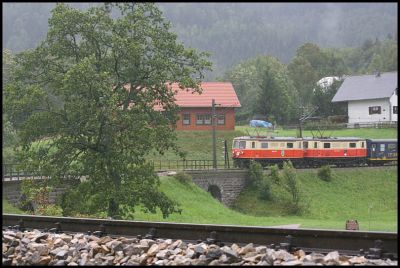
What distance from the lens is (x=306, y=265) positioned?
24.6 feet

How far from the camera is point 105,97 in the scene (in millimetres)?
25078

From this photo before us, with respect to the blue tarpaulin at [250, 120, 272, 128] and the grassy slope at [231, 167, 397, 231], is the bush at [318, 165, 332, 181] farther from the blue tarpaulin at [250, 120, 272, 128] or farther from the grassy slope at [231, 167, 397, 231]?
the blue tarpaulin at [250, 120, 272, 128]

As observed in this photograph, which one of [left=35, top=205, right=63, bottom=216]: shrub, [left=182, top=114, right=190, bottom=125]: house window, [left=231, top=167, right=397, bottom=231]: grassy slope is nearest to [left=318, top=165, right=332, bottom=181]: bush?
[left=231, top=167, right=397, bottom=231]: grassy slope

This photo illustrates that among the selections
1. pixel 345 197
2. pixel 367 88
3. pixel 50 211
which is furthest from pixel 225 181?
pixel 367 88

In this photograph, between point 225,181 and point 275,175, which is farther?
point 225,181

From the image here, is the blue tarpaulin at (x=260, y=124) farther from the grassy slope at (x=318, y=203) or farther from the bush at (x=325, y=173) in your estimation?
the bush at (x=325, y=173)

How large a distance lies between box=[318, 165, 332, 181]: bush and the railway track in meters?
35.7

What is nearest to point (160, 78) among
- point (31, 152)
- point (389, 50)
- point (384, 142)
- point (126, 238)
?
point (31, 152)

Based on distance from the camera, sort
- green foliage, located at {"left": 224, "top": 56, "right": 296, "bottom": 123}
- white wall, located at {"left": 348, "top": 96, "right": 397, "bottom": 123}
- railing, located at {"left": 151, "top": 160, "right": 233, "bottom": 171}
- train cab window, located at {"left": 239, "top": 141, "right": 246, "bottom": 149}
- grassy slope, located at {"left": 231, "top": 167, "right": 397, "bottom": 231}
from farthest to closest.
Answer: white wall, located at {"left": 348, "top": 96, "right": 397, "bottom": 123}
green foliage, located at {"left": 224, "top": 56, "right": 296, "bottom": 123}
train cab window, located at {"left": 239, "top": 141, "right": 246, "bottom": 149}
railing, located at {"left": 151, "top": 160, "right": 233, "bottom": 171}
grassy slope, located at {"left": 231, "top": 167, "right": 397, "bottom": 231}

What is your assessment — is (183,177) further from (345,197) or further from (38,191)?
(38,191)

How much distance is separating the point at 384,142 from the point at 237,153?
1270 cm

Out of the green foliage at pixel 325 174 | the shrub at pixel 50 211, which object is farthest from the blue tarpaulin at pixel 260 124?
the shrub at pixel 50 211

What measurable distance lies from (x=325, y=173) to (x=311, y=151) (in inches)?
163

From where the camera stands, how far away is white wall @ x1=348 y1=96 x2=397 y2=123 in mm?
71938
